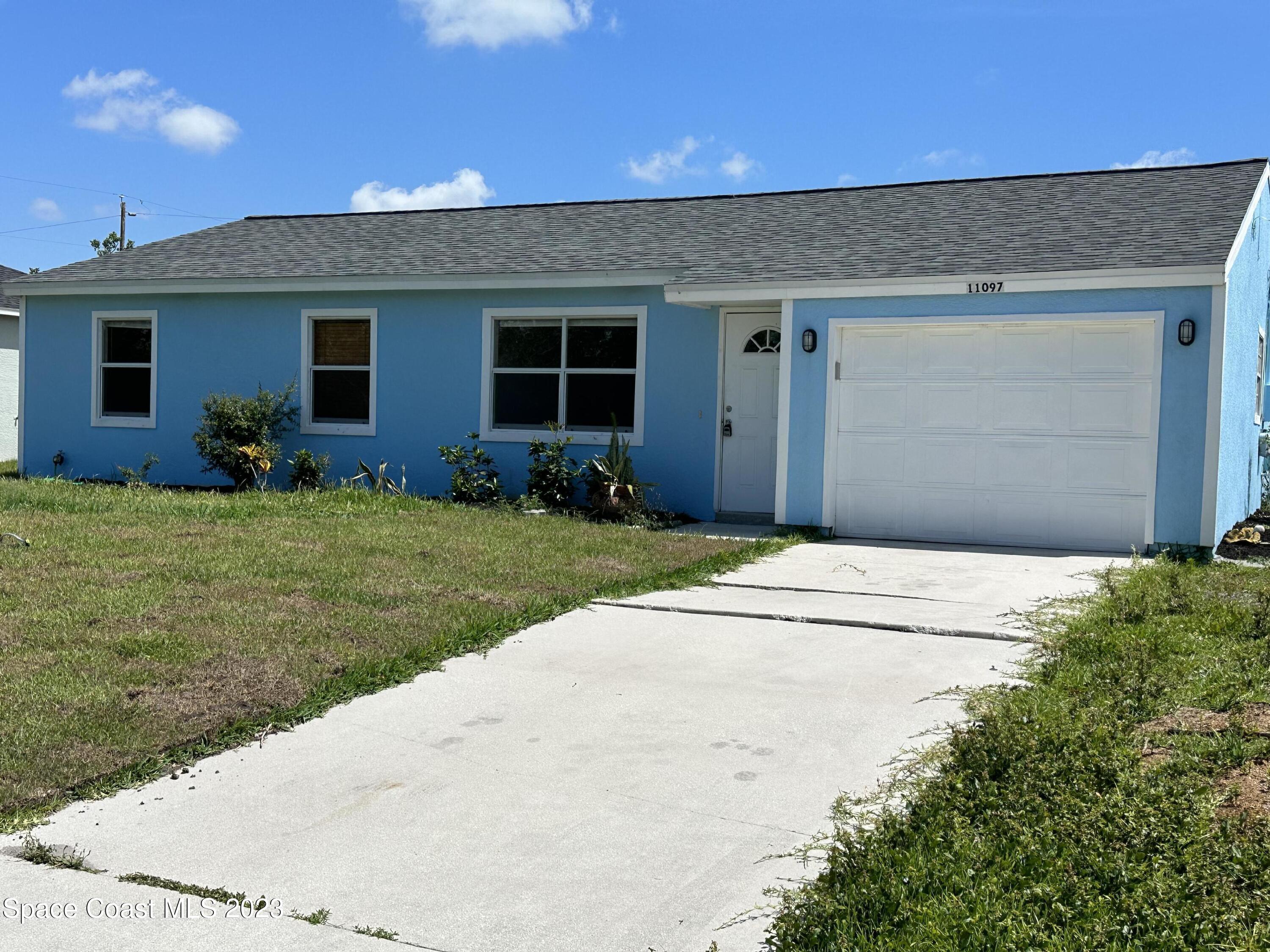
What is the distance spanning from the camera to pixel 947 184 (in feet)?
49.2

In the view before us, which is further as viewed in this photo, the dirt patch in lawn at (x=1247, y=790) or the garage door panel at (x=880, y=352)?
the garage door panel at (x=880, y=352)

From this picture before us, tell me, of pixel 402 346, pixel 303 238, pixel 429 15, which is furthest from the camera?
pixel 429 15

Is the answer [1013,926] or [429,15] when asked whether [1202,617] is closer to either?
[1013,926]

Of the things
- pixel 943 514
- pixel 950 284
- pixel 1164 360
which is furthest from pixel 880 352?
pixel 1164 360

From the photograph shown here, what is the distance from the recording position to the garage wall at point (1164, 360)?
33.8 feet

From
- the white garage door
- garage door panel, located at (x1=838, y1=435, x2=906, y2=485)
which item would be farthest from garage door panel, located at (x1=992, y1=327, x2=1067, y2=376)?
garage door panel, located at (x1=838, y1=435, x2=906, y2=485)

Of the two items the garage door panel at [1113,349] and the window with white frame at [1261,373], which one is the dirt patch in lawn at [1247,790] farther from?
the window with white frame at [1261,373]

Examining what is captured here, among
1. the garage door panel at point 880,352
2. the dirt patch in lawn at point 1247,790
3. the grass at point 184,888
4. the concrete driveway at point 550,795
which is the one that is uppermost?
the garage door panel at point 880,352

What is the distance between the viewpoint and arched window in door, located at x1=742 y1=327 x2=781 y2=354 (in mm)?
13102

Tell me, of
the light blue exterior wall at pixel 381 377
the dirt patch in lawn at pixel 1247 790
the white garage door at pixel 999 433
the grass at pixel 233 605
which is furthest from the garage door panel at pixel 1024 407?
the dirt patch in lawn at pixel 1247 790

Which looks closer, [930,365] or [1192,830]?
[1192,830]

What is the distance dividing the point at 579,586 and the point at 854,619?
6.35ft

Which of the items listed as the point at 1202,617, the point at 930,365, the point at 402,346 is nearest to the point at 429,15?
the point at 402,346

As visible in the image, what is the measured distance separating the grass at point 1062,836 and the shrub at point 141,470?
12604 millimetres
